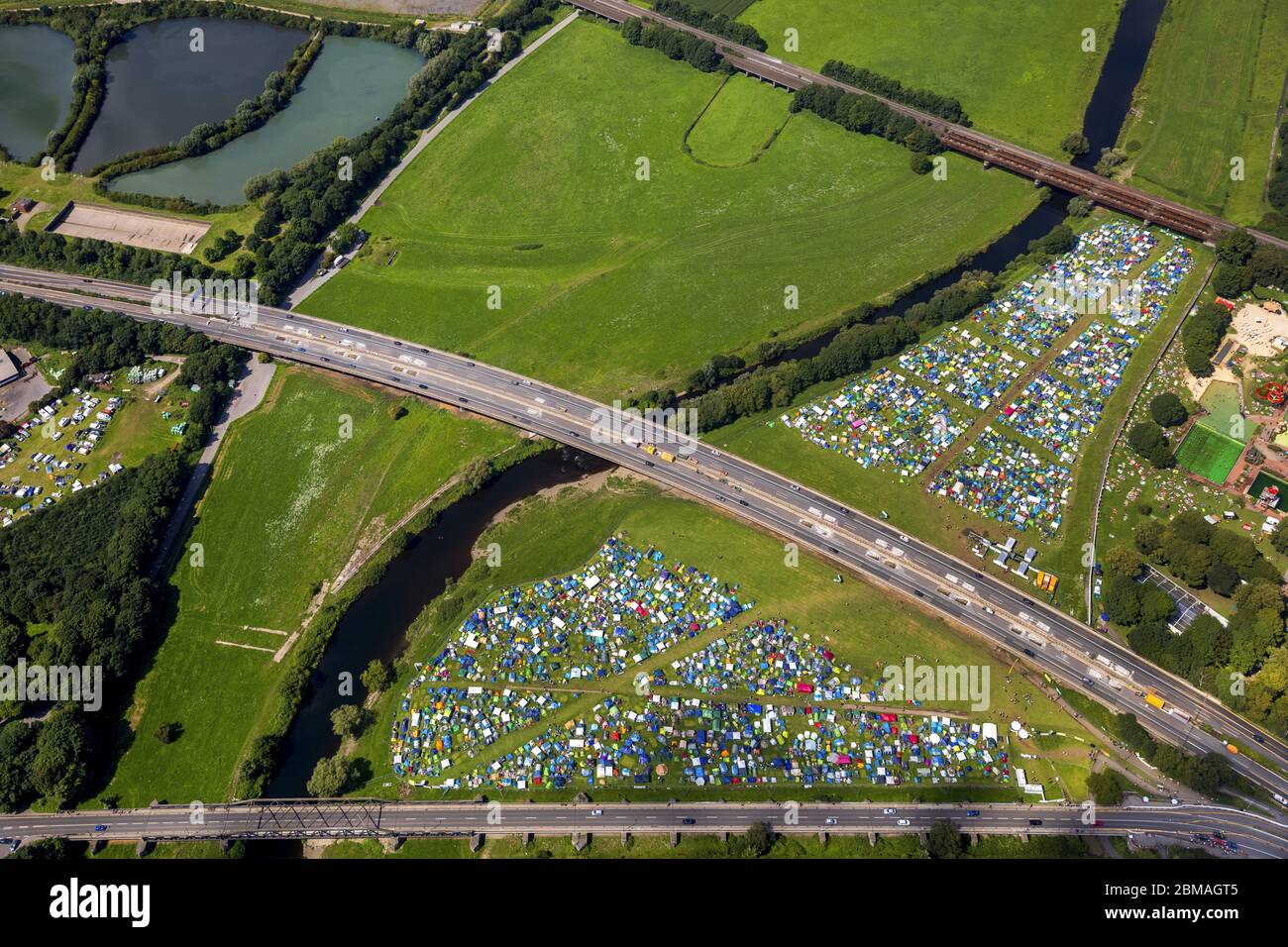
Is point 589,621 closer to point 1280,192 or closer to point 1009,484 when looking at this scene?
point 1009,484

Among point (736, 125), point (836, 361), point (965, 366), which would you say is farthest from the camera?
point (736, 125)

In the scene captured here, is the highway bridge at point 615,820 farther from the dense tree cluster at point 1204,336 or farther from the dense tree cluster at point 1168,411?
the dense tree cluster at point 1204,336

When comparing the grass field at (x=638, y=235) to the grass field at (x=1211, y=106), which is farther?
the grass field at (x=1211, y=106)

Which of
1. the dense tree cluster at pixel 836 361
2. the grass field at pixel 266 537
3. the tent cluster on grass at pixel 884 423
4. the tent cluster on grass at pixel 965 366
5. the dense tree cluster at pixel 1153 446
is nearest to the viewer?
the grass field at pixel 266 537

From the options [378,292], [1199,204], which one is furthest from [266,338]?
[1199,204]

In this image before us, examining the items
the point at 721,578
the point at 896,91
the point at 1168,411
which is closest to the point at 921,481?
the point at 721,578

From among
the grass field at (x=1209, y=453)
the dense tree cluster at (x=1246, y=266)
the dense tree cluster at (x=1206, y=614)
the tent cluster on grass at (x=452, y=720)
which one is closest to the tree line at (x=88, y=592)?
A: the tent cluster on grass at (x=452, y=720)
